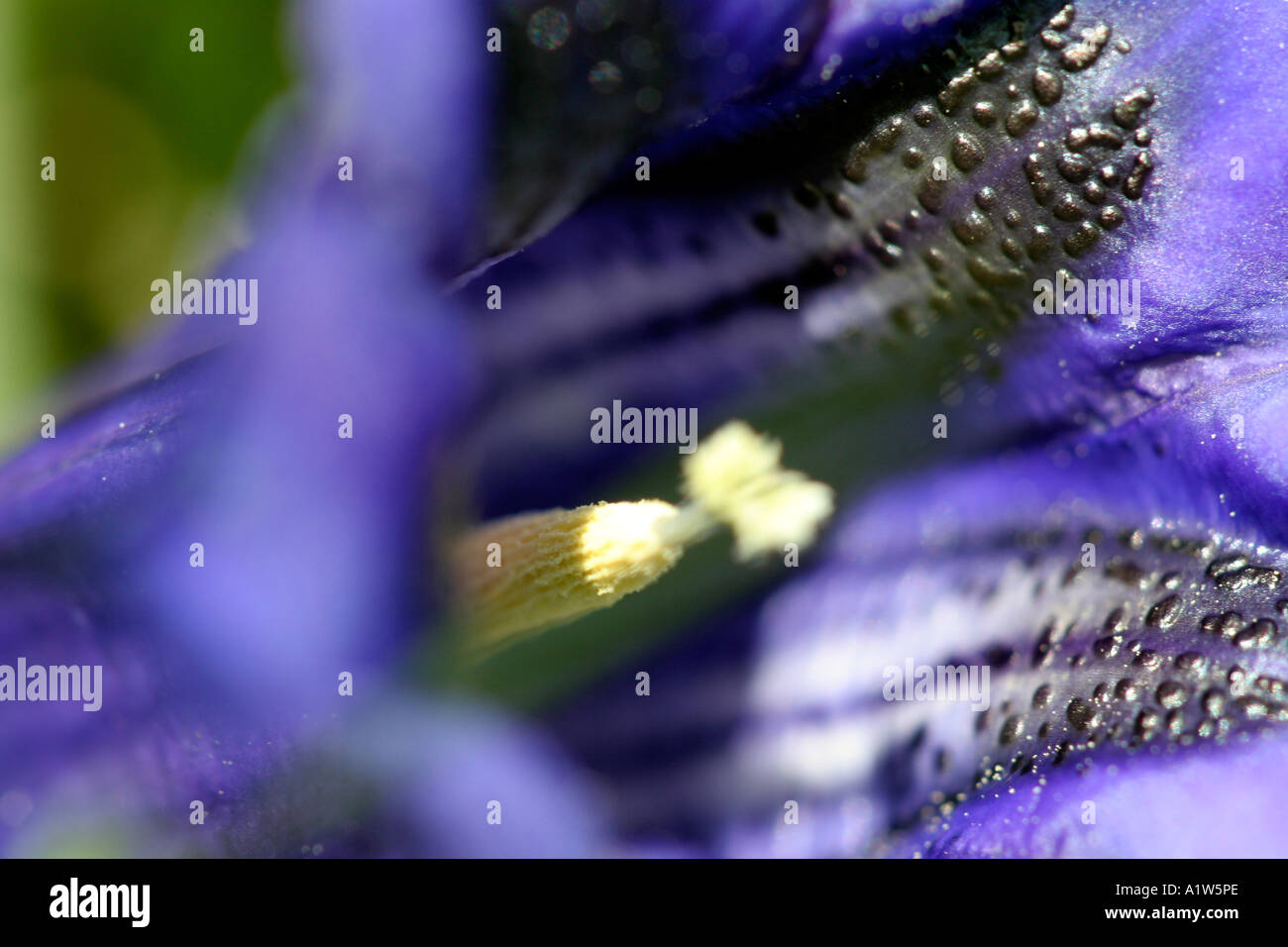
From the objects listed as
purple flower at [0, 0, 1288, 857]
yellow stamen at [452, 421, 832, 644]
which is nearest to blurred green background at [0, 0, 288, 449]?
purple flower at [0, 0, 1288, 857]

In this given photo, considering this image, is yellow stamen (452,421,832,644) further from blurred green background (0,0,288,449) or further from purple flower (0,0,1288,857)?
blurred green background (0,0,288,449)

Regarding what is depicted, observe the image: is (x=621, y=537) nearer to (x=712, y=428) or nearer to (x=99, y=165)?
(x=712, y=428)

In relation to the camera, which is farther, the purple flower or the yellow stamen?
the yellow stamen

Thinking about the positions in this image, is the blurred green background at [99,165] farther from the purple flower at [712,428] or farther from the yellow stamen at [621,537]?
the yellow stamen at [621,537]

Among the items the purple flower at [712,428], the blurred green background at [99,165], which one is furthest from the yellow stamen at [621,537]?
the blurred green background at [99,165]
